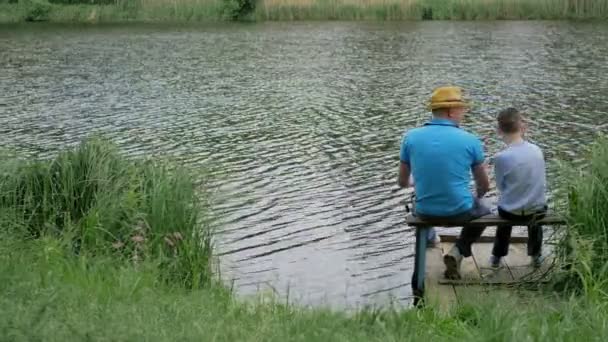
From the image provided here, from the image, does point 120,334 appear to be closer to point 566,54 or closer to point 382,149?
point 382,149

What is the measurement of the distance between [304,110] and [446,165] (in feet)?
41.5

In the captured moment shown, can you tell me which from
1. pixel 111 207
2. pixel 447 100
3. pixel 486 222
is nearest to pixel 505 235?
pixel 486 222

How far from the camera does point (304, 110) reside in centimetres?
1952

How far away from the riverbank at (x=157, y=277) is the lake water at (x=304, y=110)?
112 centimetres

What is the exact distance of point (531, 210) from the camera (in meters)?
7.09

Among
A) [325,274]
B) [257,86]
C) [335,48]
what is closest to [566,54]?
[335,48]

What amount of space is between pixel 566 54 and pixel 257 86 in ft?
38.1

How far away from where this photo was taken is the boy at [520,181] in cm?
707

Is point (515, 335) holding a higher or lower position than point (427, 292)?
higher

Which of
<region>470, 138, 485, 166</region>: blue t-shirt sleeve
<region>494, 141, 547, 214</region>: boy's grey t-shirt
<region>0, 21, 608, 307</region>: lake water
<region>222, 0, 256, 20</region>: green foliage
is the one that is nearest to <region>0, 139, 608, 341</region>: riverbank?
<region>494, 141, 547, 214</region>: boy's grey t-shirt

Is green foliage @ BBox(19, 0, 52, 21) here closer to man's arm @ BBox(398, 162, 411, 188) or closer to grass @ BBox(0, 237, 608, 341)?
grass @ BBox(0, 237, 608, 341)

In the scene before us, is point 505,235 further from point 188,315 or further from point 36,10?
point 36,10

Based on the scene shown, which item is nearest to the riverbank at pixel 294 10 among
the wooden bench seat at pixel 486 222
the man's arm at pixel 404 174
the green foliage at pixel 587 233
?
the green foliage at pixel 587 233

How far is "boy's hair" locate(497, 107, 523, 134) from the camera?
7121 millimetres
